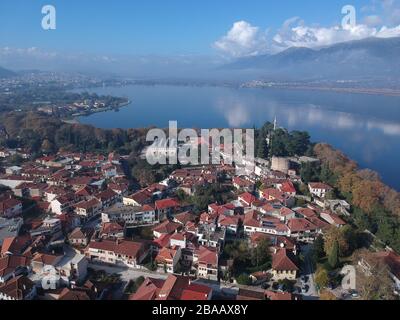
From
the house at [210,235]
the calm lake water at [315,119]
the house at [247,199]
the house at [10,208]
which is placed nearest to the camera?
the house at [210,235]

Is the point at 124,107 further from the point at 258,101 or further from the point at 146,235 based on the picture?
the point at 146,235

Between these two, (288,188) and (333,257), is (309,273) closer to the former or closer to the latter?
(333,257)

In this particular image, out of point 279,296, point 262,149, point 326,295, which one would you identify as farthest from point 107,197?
point 262,149

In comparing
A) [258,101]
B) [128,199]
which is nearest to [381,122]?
[258,101]

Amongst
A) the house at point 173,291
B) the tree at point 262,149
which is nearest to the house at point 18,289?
the house at point 173,291

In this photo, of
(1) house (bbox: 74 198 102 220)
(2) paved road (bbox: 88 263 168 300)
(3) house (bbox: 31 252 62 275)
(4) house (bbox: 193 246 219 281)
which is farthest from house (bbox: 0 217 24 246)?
(4) house (bbox: 193 246 219 281)

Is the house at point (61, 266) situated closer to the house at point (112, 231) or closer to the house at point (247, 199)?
the house at point (112, 231)
